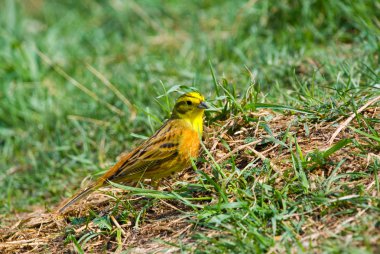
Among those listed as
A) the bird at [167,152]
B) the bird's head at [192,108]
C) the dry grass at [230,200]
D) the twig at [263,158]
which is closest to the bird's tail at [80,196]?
the bird at [167,152]

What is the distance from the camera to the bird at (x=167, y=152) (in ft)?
17.9

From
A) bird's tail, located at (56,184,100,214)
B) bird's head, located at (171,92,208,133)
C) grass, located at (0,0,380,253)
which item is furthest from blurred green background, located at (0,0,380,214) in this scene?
bird's tail, located at (56,184,100,214)

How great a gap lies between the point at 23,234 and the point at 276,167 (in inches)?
83.3

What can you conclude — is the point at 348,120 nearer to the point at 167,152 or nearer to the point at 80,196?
the point at 167,152

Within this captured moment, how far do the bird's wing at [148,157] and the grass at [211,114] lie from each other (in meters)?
0.20

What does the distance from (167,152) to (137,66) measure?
3.21 metres

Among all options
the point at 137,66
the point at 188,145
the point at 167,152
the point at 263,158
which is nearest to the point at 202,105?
the point at 188,145

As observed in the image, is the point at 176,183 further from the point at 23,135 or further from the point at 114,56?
the point at 114,56

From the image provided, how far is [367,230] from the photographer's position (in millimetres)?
4066

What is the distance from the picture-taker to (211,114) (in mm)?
5918

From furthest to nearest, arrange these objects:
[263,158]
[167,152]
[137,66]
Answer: [137,66] → [167,152] → [263,158]

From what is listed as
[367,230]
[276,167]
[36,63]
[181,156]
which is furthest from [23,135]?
[367,230]

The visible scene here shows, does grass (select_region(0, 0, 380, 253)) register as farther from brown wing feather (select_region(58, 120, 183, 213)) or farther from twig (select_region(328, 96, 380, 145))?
brown wing feather (select_region(58, 120, 183, 213))

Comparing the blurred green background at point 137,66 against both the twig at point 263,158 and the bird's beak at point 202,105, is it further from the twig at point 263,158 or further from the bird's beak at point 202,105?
the twig at point 263,158
